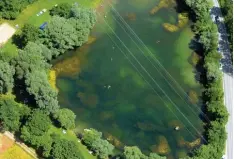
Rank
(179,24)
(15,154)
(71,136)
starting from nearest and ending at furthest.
A: (15,154), (71,136), (179,24)

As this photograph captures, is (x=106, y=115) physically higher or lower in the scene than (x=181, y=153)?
higher

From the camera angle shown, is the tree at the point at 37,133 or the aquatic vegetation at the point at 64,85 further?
the aquatic vegetation at the point at 64,85

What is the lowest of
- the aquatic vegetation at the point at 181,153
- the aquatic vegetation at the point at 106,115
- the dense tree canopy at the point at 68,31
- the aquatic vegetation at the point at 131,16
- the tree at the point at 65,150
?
the aquatic vegetation at the point at 181,153

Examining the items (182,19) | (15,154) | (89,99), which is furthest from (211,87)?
(15,154)

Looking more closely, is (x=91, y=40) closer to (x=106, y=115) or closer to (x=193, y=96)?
(x=106, y=115)

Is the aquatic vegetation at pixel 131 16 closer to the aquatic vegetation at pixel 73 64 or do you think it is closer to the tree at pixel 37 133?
the aquatic vegetation at pixel 73 64

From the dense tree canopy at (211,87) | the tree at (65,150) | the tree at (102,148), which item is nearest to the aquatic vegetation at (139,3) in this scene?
the dense tree canopy at (211,87)

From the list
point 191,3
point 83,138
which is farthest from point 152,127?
point 191,3
